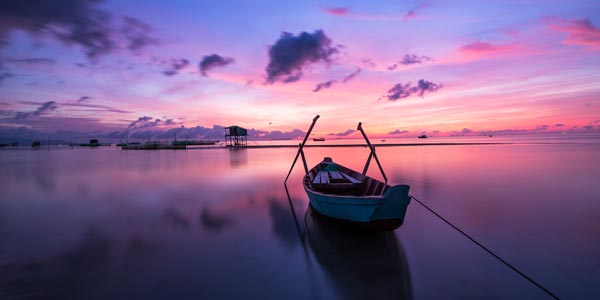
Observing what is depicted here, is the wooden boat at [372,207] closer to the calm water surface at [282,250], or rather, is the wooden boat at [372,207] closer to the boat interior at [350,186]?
the boat interior at [350,186]

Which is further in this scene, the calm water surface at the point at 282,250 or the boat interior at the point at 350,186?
the boat interior at the point at 350,186

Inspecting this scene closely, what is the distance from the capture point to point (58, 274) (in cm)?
641

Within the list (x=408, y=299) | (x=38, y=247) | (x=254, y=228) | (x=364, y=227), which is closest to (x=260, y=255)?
(x=254, y=228)

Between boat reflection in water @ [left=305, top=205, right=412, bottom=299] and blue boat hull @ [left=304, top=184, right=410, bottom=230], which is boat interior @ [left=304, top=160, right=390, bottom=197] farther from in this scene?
blue boat hull @ [left=304, top=184, right=410, bottom=230]

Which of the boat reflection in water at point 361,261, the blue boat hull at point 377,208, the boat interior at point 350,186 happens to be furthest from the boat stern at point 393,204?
the boat interior at point 350,186

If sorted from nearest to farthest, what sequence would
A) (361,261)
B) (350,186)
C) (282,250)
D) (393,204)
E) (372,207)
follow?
(361,261) < (393,204) < (372,207) < (282,250) < (350,186)

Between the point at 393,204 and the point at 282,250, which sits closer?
the point at 393,204

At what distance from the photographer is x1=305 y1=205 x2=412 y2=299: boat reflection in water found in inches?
221

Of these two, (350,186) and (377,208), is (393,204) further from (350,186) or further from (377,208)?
(350,186)

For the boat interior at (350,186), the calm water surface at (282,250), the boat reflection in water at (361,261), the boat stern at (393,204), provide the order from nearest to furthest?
the boat reflection in water at (361,261) → the calm water surface at (282,250) → the boat stern at (393,204) → the boat interior at (350,186)

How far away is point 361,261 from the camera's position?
22.3 feet

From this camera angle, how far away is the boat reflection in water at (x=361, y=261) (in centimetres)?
561

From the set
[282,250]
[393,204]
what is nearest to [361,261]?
[393,204]

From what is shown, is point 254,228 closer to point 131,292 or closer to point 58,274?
point 131,292
